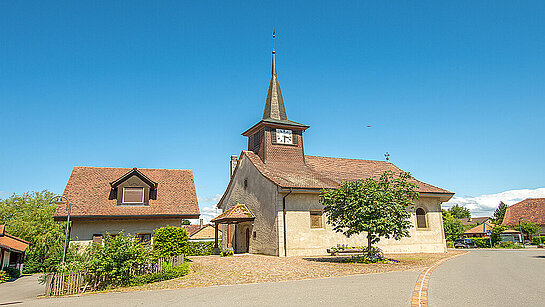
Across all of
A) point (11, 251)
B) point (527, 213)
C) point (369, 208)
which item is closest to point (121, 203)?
point (11, 251)

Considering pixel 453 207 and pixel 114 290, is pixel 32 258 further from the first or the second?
pixel 453 207

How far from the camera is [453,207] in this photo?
125875 millimetres

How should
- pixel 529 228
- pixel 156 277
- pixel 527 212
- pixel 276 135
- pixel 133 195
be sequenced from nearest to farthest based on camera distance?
pixel 156 277 → pixel 133 195 → pixel 276 135 → pixel 529 228 → pixel 527 212

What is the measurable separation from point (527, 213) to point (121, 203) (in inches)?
2416

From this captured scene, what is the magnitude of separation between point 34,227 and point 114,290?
2674 cm

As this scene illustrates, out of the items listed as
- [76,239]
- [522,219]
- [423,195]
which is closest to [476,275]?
[423,195]

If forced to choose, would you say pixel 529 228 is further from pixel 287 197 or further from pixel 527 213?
pixel 287 197

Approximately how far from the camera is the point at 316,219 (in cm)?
2559

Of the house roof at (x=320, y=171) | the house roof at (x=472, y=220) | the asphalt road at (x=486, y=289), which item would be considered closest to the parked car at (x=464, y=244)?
the house roof at (x=320, y=171)

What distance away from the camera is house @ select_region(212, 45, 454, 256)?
81.3 feet

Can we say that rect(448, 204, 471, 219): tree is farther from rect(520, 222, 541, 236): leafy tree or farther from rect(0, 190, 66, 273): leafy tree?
rect(0, 190, 66, 273): leafy tree

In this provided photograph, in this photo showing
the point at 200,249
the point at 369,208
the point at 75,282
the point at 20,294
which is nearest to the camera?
the point at 75,282

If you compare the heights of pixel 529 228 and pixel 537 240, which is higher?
pixel 529 228

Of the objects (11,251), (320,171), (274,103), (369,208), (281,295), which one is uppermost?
(274,103)
